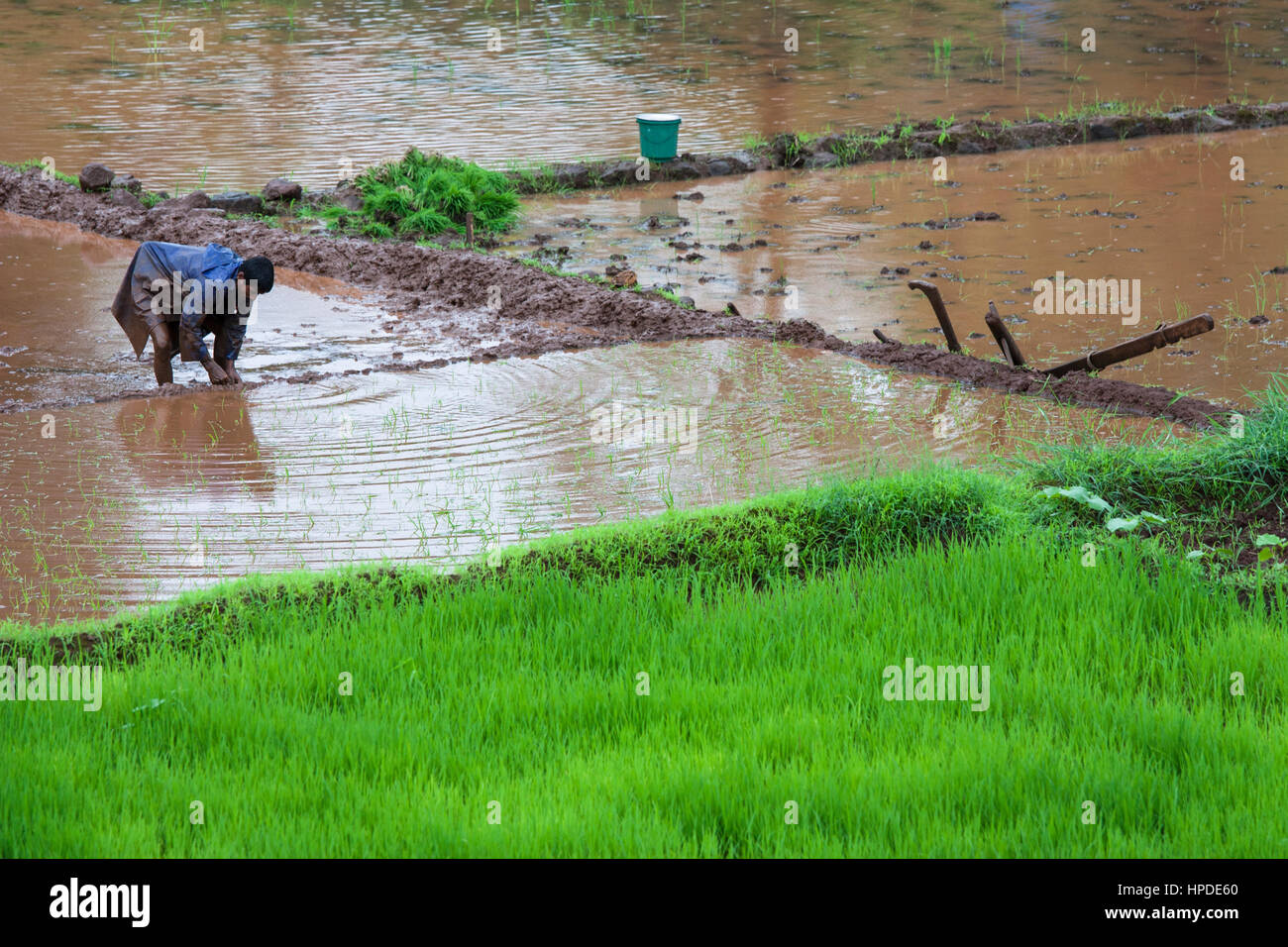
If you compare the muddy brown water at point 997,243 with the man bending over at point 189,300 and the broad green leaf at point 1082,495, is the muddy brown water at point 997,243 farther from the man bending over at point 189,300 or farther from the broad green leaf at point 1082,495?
the man bending over at point 189,300

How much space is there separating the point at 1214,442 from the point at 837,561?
2.01 metres

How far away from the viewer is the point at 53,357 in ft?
28.5

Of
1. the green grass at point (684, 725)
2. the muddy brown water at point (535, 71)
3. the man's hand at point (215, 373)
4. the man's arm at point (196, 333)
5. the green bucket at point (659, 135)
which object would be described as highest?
the muddy brown water at point (535, 71)

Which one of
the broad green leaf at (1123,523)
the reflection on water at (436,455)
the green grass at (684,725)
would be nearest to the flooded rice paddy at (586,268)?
the reflection on water at (436,455)

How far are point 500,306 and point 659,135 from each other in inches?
185

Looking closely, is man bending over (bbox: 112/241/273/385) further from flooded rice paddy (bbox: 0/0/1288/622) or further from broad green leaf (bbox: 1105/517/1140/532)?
broad green leaf (bbox: 1105/517/1140/532)

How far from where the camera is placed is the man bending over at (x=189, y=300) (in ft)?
25.7

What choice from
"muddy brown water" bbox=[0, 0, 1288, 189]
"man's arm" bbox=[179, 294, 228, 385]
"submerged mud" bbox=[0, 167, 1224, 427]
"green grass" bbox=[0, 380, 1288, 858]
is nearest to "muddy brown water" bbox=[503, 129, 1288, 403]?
"submerged mud" bbox=[0, 167, 1224, 427]

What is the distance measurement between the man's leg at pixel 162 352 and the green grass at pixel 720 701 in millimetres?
3379

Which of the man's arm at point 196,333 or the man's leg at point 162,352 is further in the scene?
the man's leg at point 162,352

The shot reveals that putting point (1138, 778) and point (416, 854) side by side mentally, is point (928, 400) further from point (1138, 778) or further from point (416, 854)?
point (416, 854)

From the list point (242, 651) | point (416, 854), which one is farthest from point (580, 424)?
point (416, 854)

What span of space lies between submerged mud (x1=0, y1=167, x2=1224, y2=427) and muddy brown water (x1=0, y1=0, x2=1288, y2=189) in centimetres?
185

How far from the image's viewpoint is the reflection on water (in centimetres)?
579
